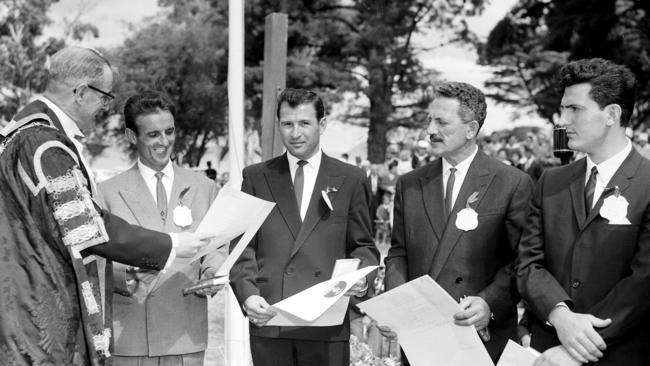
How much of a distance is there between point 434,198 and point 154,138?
1445mm

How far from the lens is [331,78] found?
30.0m

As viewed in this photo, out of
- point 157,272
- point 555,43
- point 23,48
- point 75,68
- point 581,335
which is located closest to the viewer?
point 581,335

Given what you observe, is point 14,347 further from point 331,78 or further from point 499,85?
point 499,85

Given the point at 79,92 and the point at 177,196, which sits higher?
the point at 79,92

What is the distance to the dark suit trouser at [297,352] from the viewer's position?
3684 mm

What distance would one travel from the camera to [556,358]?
112 inches

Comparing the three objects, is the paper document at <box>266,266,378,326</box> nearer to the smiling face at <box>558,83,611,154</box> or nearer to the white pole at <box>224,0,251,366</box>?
the smiling face at <box>558,83,611,154</box>

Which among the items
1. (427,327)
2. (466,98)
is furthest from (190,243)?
(466,98)

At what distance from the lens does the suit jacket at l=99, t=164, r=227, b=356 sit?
369 centimetres

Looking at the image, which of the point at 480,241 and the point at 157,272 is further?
the point at 157,272

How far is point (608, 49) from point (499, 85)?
8.40 metres

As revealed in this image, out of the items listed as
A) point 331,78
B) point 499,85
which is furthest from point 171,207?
point 499,85

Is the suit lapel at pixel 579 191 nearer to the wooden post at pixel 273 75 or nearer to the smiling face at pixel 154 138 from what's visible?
the smiling face at pixel 154 138

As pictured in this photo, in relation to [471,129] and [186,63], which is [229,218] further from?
[186,63]
